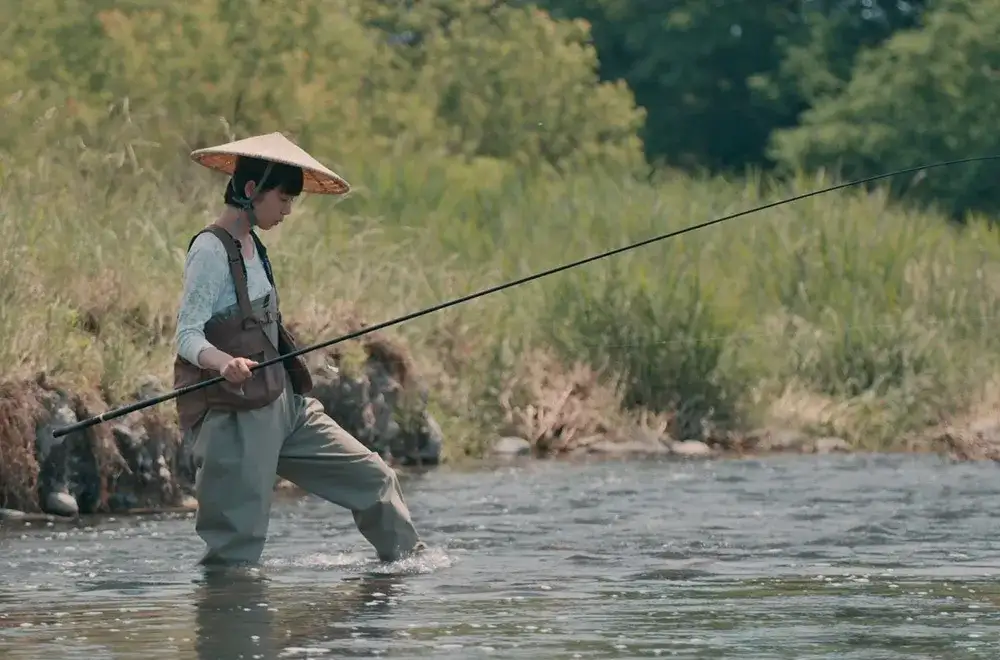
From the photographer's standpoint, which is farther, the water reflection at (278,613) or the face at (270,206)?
the face at (270,206)

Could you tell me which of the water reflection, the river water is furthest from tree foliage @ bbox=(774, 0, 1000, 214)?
the water reflection

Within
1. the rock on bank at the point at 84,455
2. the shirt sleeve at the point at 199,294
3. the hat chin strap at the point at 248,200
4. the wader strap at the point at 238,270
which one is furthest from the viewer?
the rock on bank at the point at 84,455

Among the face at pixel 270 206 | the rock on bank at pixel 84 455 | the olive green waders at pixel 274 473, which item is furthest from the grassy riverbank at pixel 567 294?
the face at pixel 270 206

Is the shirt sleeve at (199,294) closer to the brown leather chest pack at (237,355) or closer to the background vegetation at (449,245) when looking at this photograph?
the brown leather chest pack at (237,355)

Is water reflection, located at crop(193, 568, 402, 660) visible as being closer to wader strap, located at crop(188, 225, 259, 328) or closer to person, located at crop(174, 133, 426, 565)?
person, located at crop(174, 133, 426, 565)

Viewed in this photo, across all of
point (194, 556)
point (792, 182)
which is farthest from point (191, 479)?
point (792, 182)

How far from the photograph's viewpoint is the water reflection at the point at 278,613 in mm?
8054

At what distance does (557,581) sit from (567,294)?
950 centimetres

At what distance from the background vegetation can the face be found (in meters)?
4.01

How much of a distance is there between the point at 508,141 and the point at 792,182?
6.74m

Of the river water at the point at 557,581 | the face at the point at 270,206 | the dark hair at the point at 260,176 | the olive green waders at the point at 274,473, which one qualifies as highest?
the dark hair at the point at 260,176

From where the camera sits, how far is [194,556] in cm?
1092

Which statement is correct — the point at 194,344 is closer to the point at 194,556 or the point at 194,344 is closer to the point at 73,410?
the point at 194,556

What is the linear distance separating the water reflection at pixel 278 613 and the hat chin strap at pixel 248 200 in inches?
55.4
